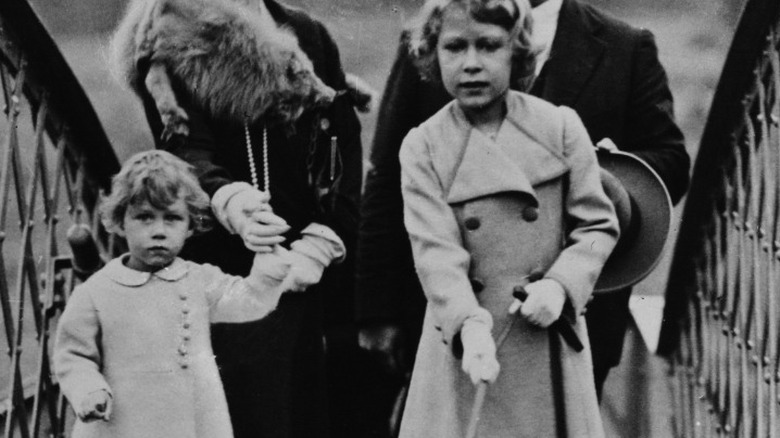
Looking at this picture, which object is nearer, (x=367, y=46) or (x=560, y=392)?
(x=560, y=392)

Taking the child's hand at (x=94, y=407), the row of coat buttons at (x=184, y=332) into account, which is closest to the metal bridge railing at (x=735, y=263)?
the row of coat buttons at (x=184, y=332)

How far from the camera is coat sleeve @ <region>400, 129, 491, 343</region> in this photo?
376 centimetres

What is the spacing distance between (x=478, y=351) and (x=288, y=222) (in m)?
0.93

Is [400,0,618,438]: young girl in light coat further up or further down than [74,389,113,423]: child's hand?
further up

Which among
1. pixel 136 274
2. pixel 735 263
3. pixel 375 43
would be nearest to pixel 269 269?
pixel 136 274

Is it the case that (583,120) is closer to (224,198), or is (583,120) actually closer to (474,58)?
(474,58)

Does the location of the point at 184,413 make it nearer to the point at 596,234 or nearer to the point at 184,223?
the point at 184,223

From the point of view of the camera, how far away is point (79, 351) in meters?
3.94

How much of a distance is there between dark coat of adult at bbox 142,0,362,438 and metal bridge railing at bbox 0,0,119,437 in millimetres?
555

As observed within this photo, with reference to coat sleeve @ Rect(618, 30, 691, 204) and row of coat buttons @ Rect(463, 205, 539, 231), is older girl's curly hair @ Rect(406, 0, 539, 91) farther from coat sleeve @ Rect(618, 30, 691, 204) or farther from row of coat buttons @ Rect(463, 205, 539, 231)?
coat sleeve @ Rect(618, 30, 691, 204)

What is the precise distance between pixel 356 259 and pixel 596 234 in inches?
38.2

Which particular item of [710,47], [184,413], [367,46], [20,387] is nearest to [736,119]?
[710,47]

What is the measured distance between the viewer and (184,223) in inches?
159

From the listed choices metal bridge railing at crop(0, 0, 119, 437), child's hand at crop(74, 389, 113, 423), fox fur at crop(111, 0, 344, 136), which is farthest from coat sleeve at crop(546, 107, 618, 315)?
metal bridge railing at crop(0, 0, 119, 437)
